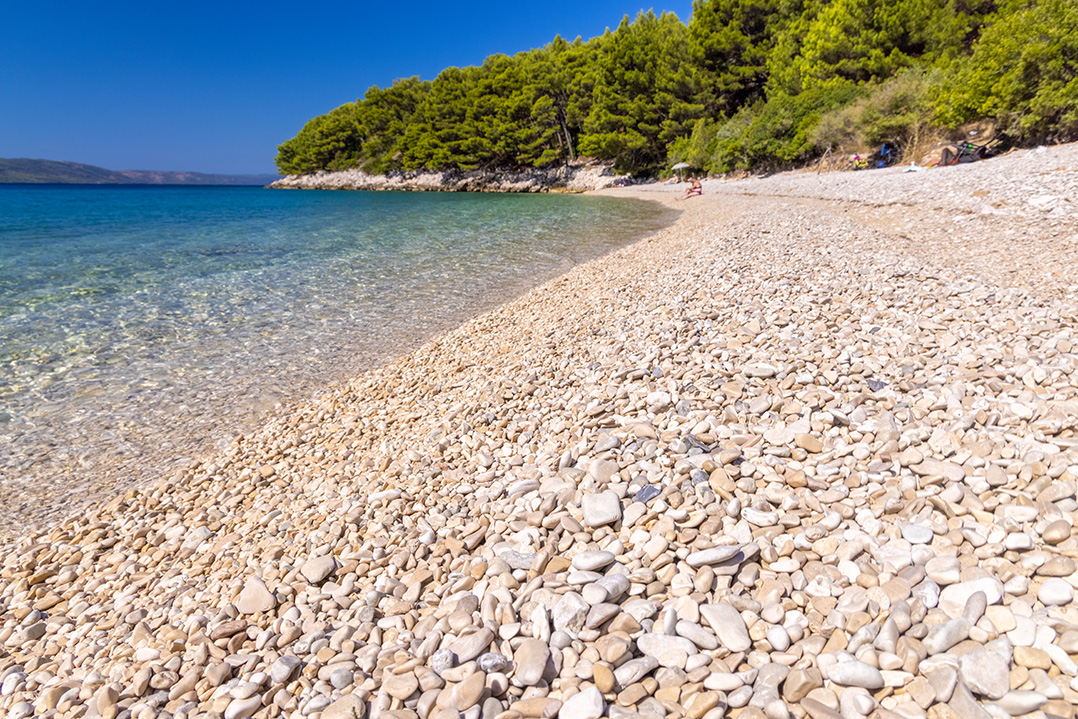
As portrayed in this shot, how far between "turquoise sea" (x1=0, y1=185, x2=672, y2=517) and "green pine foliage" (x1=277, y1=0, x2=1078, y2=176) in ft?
52.5

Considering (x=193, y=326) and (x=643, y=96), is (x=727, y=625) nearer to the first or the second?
(x=193, y=326)

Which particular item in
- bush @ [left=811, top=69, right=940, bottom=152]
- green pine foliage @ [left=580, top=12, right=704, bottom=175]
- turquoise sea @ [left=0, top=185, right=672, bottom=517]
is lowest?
turquoise sea @ [left=0, top=185, right=672, bottom=517]

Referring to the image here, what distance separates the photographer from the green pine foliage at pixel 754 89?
64.9 ft

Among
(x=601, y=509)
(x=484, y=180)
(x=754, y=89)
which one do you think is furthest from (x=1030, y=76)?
(x=484, y=180)

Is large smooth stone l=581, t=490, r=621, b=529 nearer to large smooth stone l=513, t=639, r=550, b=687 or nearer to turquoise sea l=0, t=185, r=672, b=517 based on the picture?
large smooth stone l=513, t=639, r=550, b=687

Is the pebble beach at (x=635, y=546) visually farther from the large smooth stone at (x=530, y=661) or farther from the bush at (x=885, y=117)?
the bush at (x=885, y=117)

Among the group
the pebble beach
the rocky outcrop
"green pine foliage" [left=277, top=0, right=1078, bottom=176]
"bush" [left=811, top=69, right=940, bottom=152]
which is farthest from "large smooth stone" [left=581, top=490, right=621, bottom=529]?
the rocky outcrop

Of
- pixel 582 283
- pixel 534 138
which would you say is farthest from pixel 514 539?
pixel 534 138

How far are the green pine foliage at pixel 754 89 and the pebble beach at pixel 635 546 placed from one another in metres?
21.7

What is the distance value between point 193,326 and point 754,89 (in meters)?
56.4

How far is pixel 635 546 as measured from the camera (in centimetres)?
273

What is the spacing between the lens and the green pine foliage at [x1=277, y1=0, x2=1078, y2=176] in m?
19.8

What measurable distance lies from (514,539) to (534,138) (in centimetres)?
7142

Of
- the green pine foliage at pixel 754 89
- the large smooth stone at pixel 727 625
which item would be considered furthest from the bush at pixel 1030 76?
the large smooth stone at pixel 727 625
